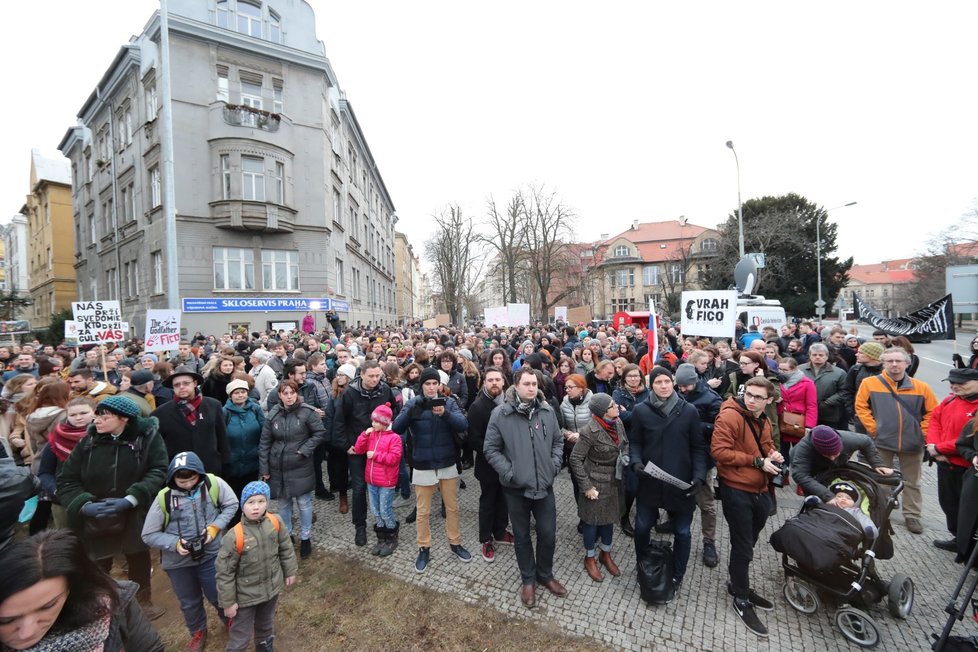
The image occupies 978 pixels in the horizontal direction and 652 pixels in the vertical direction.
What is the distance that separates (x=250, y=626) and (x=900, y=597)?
5.08m

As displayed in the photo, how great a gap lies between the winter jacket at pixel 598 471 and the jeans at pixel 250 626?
275 centimetres

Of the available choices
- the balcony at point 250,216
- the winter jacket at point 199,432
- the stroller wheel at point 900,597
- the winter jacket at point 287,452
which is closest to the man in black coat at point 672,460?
the stroller wheel at point 900,597

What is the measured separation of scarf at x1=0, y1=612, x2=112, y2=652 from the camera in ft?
4.83

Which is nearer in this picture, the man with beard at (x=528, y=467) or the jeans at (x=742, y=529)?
the jeans at (x=742, y=529)

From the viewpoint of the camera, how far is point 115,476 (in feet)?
11.0

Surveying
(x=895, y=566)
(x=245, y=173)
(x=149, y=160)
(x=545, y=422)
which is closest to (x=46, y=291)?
(x=149, y=160)

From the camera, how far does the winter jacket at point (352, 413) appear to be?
16.2 ft

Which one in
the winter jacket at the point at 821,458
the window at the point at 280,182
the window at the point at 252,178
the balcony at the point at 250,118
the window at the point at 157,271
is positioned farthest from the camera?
the window at the point at 157,271

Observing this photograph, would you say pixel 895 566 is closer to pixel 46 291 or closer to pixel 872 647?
pixel 872 647

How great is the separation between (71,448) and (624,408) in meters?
5.50

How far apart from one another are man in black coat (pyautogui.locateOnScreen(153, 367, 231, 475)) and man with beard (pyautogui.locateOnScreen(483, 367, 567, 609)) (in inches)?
113

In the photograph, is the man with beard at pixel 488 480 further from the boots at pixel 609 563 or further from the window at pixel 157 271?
the window at pixel 157 271

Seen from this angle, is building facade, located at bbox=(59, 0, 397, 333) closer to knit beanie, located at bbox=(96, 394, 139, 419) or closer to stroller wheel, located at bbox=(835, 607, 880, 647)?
knit beanie, located at bbox=(96, 394, 139, 419)

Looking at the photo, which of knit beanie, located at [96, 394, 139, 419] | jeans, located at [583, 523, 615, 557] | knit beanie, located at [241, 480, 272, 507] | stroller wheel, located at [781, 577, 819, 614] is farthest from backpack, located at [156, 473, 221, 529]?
stroller wheel, located at [781, 577, 819, 614]
